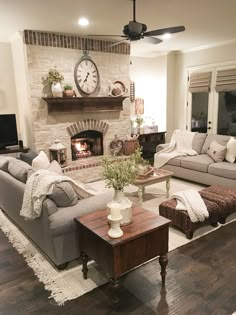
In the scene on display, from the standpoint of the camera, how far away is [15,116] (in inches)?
203

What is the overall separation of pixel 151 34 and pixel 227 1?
1.04 meters

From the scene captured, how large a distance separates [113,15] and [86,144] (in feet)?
9.22

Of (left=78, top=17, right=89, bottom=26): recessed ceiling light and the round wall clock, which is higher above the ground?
(left=78, top=17, right=89, bottom=26): recessed ceiling light

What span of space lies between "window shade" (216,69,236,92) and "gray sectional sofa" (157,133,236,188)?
4.42ft

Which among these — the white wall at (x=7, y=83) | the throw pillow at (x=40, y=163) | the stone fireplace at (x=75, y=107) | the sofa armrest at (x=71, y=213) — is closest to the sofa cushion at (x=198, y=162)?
the stone fireplace at (x=75, y=107)

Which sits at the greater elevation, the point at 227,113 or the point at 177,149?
the point at 227,113

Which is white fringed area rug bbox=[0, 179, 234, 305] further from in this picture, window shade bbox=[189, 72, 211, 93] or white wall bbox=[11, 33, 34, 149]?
window shade bbox=[189, 72, 211, 93]

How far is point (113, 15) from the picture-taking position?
391 centimetres

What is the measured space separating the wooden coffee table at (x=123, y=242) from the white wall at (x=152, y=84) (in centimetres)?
541

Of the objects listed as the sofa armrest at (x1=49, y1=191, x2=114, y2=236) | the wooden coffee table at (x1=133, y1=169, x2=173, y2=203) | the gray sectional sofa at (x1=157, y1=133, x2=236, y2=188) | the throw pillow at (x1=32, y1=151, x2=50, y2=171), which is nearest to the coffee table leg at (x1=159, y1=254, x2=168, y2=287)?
the sofa armrest at (x1=49, y1=191, x2=114, y2=236)

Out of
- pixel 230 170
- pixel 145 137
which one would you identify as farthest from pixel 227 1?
pixel 145 137

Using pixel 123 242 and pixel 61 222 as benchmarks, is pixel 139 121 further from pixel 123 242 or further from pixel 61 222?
pixel 123 242

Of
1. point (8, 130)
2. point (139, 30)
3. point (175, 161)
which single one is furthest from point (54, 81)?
point (175, 161)

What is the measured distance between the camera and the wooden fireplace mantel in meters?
4.99
